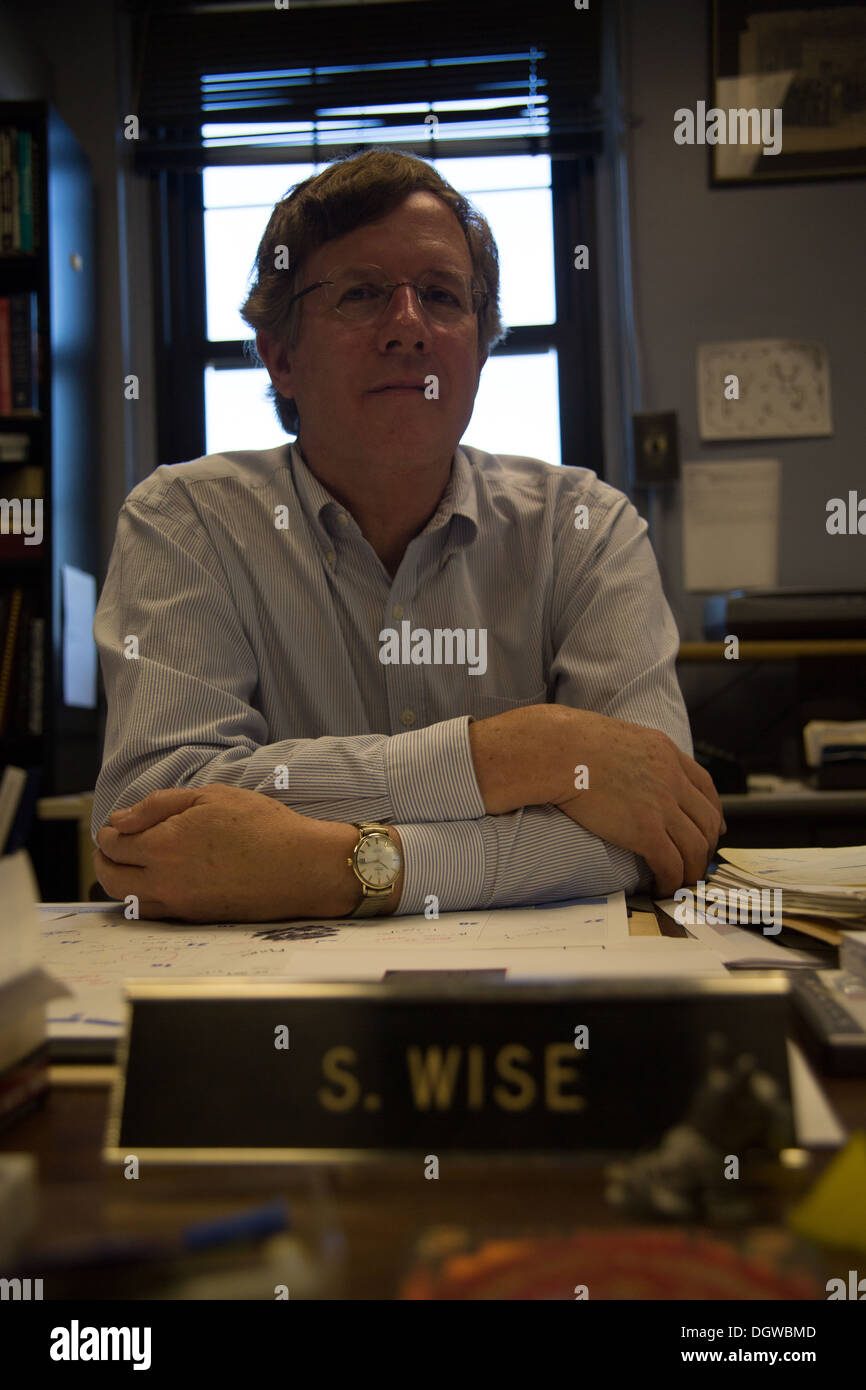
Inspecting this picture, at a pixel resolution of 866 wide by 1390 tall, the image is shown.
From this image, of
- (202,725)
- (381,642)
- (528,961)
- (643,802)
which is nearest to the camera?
(528,961)

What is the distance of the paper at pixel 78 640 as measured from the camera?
250 centimetres

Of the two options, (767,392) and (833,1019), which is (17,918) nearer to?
(833,1019)

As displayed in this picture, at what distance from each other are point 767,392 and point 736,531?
381 mm

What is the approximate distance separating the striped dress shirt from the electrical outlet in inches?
54.2

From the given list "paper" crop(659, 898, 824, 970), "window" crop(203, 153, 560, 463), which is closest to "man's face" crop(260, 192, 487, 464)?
"paper" crop(659, 898, 824, 970)

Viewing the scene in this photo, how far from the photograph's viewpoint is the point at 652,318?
109 inches

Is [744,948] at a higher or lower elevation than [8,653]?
lower

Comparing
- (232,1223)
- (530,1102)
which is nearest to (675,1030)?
(530,1102)

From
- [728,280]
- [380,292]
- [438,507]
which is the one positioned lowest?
[438,507]

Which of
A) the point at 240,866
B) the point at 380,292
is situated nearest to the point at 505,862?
the point at 240,866

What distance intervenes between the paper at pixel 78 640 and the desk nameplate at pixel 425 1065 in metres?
2.24

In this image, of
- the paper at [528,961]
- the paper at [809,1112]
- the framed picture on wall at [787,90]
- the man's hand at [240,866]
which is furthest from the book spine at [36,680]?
the paper at [809,1112]

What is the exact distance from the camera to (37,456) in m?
2.51
